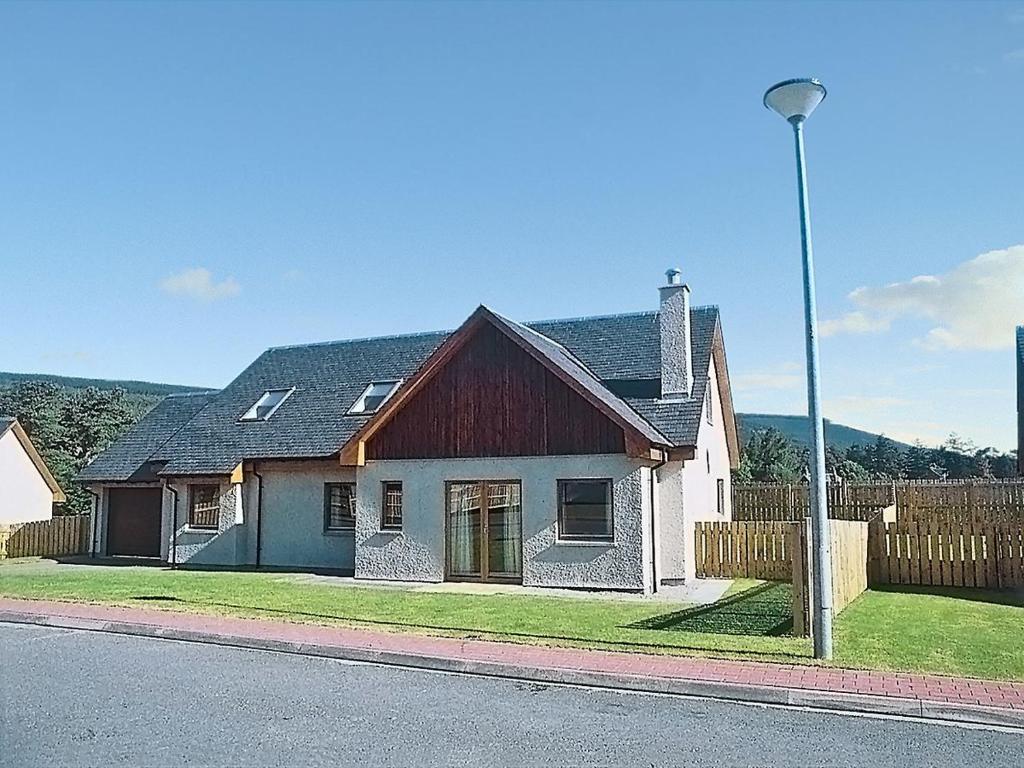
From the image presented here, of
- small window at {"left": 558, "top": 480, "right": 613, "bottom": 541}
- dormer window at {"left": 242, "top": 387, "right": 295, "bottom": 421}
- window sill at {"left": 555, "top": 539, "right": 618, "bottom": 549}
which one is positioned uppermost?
dormer window at {"left": 242, "top": 387, "right": 295, "bottom": 421}

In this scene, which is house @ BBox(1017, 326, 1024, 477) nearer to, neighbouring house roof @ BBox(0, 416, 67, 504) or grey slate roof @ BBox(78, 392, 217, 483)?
grey slate roof @ BBox(78, 392, 217, 483)

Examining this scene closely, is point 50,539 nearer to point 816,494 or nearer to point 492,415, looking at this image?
point 492,415

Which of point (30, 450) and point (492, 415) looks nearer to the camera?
point (492, 415)

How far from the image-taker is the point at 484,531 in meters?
20.2

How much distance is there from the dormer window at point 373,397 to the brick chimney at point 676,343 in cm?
832

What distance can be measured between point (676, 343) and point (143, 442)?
61.0 ft

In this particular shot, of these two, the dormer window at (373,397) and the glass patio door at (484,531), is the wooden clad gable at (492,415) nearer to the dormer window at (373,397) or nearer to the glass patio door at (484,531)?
the glass patio door at (484,531)

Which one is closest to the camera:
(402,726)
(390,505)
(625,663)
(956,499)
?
(402,726)

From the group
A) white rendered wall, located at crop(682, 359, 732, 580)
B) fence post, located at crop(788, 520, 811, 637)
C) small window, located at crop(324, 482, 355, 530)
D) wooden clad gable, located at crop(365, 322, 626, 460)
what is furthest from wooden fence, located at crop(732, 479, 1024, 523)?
fence post, located at crop(788, 520, 811, 637)

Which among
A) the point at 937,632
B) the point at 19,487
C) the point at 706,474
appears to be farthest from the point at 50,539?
the point at 937,632

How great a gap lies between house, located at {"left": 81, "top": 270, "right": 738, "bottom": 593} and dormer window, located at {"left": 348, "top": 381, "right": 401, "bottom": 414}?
64 millimetres

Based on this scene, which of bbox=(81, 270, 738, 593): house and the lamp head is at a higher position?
the lamp head

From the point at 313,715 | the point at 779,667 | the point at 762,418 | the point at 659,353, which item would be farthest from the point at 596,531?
the point at 762,418

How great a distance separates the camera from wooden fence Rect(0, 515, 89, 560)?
31266 millimetres
